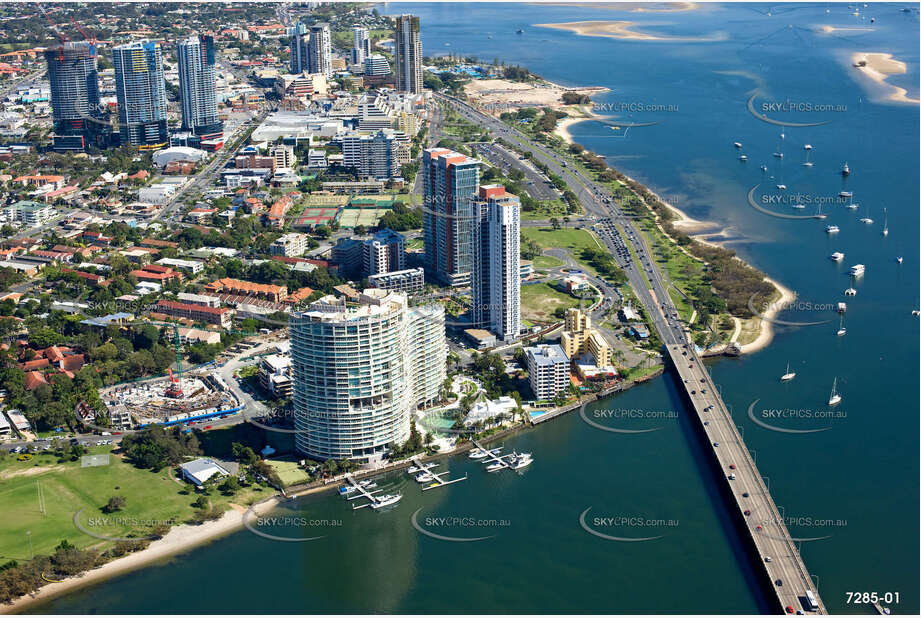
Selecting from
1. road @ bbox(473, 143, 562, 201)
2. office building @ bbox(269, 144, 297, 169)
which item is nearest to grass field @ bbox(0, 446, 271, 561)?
road @ bbox(473, 143, 562, 201)

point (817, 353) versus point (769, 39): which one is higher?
point (769, 39)

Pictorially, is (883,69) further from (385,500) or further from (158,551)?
(158,551)

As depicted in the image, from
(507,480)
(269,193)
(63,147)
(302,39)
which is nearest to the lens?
(507,480)

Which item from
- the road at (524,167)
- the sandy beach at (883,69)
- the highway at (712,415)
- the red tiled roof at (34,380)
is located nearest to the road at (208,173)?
the road at (524,167)

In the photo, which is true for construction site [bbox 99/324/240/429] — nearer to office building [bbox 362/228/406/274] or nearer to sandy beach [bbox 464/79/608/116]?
office building [bbox 362/228/406/274]

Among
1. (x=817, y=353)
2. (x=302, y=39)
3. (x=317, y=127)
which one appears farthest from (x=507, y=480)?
(x=302, y=39)

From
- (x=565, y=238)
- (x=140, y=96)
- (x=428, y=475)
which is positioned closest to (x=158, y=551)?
(x=428, y=475)

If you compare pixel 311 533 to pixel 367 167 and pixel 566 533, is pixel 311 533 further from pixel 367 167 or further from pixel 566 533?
pixel 367 167
